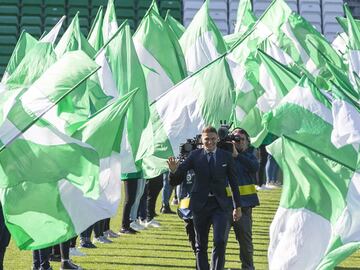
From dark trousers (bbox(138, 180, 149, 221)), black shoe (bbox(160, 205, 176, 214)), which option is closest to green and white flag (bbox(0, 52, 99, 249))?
dark trousers (bbox(138, 180, 149, 221))

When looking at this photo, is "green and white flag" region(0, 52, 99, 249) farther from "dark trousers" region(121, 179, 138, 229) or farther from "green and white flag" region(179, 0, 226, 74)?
"green and white flag" region(179, 0, 226, 74)

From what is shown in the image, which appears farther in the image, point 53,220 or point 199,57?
point 199,57

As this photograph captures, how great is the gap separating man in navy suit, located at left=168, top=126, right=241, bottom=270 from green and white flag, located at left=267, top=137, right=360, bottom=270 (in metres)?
0.63

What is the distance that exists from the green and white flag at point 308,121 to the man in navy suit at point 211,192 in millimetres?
771

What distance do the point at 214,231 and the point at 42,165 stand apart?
1.92 metres

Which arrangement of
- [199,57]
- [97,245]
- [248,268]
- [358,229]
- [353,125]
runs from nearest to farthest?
[358,229] → [353,125] → [248,268] → [97,245] → [199,57]

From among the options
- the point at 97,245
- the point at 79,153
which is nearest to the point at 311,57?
the point at 97,245

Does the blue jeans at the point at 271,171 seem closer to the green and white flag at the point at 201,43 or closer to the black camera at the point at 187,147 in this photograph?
the green and white flag at the point at 201,43

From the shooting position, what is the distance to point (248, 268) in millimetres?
11859

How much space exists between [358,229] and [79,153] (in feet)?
9.06

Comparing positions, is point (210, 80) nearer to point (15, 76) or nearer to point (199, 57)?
point (15, 76)

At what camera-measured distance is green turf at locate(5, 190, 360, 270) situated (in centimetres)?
1223

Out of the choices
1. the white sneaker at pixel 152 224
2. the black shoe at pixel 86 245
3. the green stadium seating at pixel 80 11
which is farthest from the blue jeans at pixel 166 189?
the green stadium seating at pixel 80 11

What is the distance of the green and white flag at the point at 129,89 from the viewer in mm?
12367
